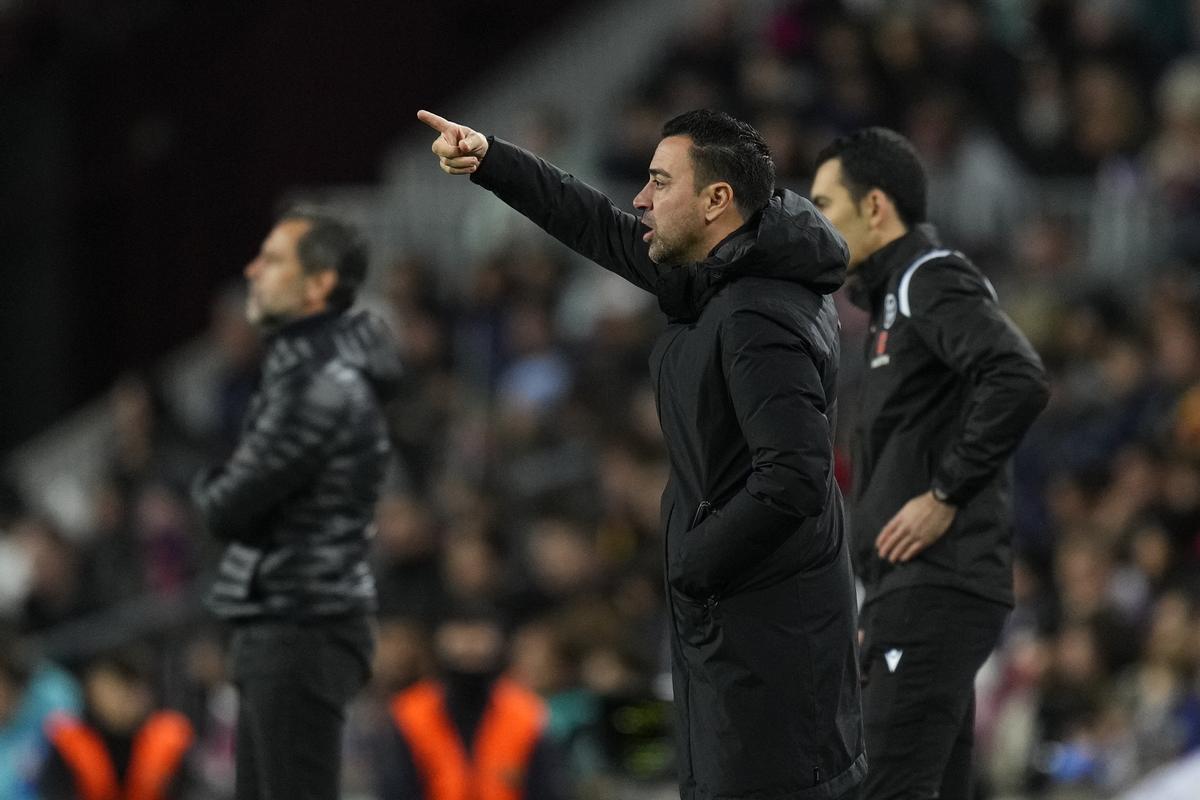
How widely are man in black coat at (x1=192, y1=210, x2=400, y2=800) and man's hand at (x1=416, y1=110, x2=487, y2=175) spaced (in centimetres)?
115

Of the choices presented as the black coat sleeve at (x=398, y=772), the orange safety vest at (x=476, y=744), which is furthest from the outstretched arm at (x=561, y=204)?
the black coat sleeve at (x=398, y=772)

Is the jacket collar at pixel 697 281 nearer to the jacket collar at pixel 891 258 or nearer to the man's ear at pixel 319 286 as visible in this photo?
the jacket collar at pixel 891 258

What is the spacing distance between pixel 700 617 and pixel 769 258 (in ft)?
2.60

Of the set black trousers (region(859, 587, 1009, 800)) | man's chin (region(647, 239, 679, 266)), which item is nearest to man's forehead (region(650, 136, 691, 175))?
man's chin (region(647, 239, 679, 266))

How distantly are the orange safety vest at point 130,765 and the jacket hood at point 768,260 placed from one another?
447cm

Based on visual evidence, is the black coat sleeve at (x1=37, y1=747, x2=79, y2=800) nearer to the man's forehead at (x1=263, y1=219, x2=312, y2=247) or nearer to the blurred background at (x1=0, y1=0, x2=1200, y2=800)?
the blurred background at (x1=0, y1=0, x2=1200, y2=800)

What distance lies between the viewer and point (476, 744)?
8156 mm

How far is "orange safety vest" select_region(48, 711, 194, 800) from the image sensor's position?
331 inches

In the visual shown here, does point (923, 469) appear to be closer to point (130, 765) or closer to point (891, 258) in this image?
point (891, 258)

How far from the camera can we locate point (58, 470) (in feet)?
47.4

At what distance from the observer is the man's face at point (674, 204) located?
467 centimetres

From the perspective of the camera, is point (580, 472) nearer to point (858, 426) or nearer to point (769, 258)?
point (858, 426)

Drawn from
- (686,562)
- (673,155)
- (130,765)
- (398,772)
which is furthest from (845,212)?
(130,765)

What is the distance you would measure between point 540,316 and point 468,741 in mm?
4544
